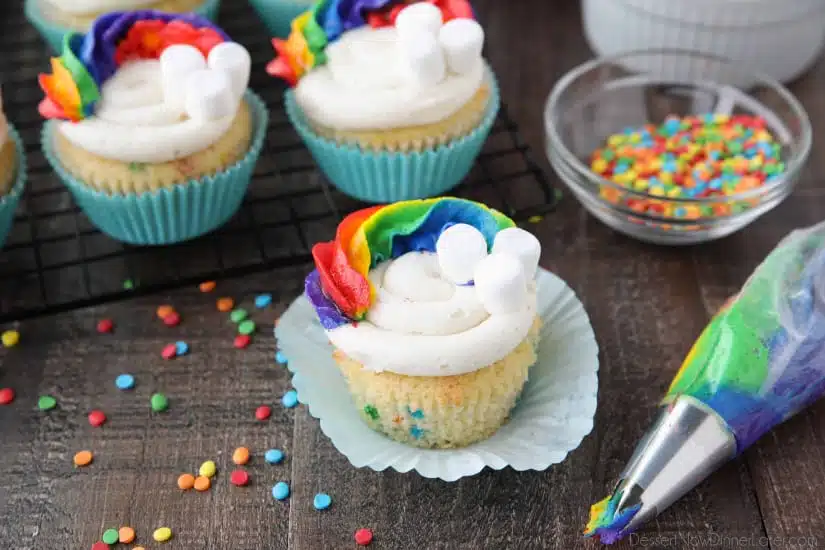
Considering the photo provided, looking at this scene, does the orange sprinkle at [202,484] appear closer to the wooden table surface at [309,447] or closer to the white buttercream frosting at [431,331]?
the wooden table surface at [309,447]

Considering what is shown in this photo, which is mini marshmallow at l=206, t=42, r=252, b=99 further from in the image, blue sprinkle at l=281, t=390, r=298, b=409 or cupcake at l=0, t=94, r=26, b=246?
blue sprinkle at l=281, t=390, r=298, b=409

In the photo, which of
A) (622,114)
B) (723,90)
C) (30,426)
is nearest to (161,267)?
(30,426)

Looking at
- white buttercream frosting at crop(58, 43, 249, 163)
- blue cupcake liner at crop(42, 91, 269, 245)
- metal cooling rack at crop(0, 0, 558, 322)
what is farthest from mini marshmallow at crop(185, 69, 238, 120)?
metal cooling rack at crop(0, 0, 558, 322)

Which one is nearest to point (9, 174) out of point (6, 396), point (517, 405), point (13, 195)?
point (13, 195)

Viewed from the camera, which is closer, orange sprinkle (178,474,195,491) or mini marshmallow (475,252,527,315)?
mini marshmallow (475,252,527,315)

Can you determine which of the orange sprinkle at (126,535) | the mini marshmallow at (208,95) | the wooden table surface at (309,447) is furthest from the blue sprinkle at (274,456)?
the mini marshmallow at (208,95)

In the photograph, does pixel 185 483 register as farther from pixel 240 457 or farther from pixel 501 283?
pixel 501 283

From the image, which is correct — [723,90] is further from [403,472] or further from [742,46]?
[403,472]
